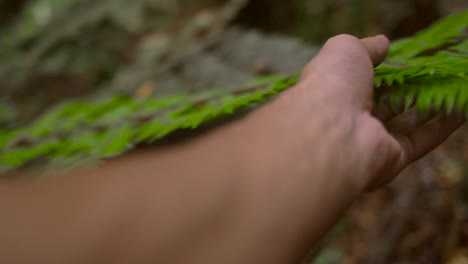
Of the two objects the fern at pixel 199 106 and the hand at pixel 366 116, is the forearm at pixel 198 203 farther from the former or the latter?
A: the fern at pixel 199 106

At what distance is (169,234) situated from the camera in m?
0.57

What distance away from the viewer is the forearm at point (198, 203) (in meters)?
0.54

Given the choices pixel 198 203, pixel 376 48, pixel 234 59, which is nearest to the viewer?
pixel 198 203

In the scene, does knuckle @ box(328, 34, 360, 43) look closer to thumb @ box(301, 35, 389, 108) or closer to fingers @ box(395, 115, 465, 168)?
thumb @ box(301, 35, 389, 108)

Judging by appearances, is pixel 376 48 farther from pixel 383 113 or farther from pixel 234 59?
pixel 234 59

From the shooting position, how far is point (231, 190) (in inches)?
24.5

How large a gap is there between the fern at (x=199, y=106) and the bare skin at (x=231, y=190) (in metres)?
0.09

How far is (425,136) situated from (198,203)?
0.47 m

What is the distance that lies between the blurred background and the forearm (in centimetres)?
73

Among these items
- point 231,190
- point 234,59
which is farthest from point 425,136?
point 234,59

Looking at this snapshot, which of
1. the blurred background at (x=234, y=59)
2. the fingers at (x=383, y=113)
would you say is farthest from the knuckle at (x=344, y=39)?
the blurred background at (x=234, y=59)

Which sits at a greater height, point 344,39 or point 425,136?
point 344,39

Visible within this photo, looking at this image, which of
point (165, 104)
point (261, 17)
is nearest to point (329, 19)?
point (261, 17)

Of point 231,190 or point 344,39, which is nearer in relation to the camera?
point 231,190
